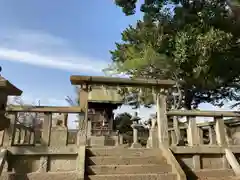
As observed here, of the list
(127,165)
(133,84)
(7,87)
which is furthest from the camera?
(133,84)

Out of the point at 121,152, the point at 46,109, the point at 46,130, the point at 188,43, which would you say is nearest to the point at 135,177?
the point at 121,152

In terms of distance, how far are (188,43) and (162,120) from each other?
124 inches

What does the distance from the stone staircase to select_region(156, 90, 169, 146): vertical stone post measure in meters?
0.39

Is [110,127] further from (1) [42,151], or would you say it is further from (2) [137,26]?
(1) [42,151]

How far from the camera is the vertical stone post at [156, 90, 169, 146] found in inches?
254

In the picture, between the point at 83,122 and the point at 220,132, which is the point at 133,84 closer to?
the point at 83,122

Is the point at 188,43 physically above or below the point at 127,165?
above

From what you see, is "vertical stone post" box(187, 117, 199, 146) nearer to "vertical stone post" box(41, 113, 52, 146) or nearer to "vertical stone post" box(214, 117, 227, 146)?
"vertical stone post" box(214, 117, 227, 146)

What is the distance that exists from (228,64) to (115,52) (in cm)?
654

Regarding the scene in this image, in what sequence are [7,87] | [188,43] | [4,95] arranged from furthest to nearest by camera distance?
1. [188,43]
2. [4,95]
3. [7,87]

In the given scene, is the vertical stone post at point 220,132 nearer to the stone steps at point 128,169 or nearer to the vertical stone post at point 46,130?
the stone steps at point 128,169

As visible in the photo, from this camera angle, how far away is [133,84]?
6609mm

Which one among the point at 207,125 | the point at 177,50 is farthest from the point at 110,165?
the point at 177,50

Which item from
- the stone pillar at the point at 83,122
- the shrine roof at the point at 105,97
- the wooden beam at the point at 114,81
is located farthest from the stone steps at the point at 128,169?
the shrine roof at the point at 105,97
